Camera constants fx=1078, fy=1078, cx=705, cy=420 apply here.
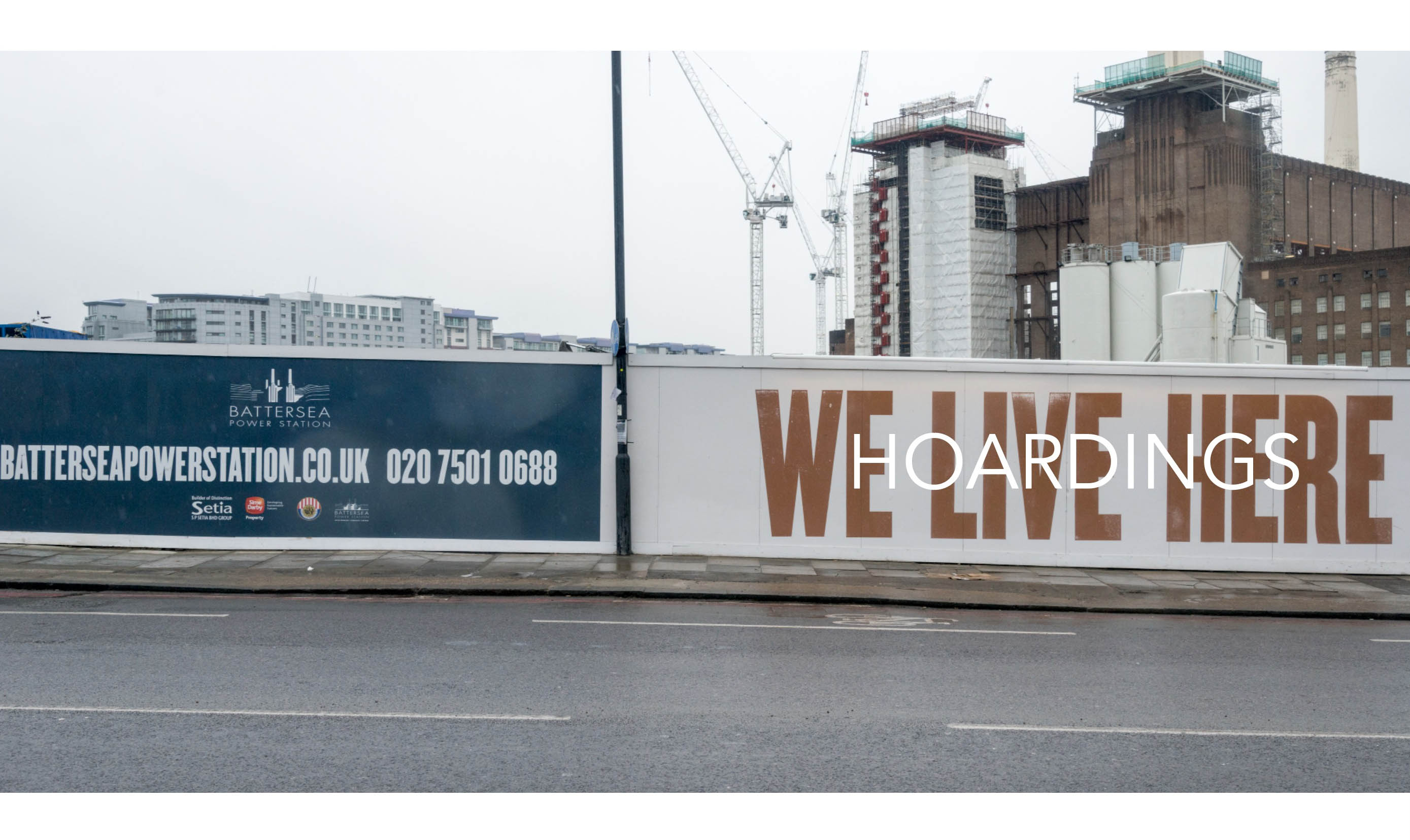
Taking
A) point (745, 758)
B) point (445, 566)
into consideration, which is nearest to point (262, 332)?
point (445, 566)

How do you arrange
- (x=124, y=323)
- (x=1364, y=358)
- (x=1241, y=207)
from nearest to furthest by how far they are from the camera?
(x=124, y=323) < (x=1241, y=207) < (x=1364, y=358)

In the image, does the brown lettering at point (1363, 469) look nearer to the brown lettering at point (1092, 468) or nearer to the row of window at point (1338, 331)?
the brown lettering at point (1092, 468)

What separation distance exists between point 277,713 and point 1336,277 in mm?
117867

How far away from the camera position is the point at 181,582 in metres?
13.1

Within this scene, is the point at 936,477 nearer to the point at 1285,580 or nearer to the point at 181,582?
the point at 1285,580

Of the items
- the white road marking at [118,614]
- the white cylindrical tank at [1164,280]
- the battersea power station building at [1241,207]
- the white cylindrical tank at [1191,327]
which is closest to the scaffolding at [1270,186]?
the battersea power station building at [1241,207]

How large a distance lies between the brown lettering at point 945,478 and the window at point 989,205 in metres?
107

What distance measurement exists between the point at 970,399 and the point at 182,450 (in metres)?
11.8

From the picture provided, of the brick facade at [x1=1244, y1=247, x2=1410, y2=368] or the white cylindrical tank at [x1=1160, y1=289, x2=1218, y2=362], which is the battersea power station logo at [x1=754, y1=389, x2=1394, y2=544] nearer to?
the white cylindrical tank at [x1=1160, y1=289, x2=1218, y2=362]

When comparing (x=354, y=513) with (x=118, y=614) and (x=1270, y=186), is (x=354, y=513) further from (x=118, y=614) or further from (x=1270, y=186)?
(x=1270, y=186)

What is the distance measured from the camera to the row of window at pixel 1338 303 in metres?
105

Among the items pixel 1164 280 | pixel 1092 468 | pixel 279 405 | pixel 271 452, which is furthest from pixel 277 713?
pixel 1164 280

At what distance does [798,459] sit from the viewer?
1617cm

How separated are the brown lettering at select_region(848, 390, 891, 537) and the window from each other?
107 metres
